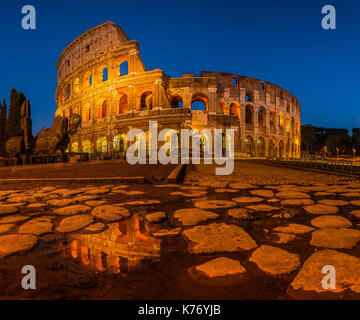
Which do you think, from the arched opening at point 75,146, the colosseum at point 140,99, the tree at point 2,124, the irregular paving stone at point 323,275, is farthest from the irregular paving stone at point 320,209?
the arched opening at point 75,146

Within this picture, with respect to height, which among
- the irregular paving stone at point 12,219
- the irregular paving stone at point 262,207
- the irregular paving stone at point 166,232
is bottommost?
the irregular paving stone at point 166,232

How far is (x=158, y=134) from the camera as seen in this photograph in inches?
702

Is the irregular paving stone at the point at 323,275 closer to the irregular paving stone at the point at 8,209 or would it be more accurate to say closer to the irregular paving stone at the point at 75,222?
the irregular paving stone at the point at 75,222

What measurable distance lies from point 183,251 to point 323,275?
70 centimetres

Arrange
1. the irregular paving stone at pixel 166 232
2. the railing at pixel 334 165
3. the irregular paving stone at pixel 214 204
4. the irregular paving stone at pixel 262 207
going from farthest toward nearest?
the railing at pixel 334 165 → the irregular paving stone at pixel 214 204 → the irregular paving stone at pixel 262 207 → the irregular paving stone at pixel 166 232

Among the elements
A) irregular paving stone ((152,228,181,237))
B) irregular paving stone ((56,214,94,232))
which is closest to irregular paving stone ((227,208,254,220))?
irregular paving stone ((152,228,181,237))

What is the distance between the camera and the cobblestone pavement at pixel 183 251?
31.6 inches

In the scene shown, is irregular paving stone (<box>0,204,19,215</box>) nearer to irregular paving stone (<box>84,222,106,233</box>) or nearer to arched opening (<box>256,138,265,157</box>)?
irregular paving stone (<box>84,222,106,233</box>)

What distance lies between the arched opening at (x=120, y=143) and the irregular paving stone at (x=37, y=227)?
61.5 ft

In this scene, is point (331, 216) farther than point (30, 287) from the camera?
Yes

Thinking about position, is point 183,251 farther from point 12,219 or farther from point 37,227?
point 12,219

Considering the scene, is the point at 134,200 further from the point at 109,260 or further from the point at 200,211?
the point at 109,260
